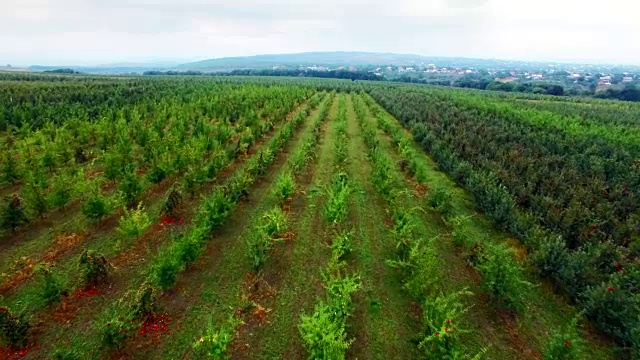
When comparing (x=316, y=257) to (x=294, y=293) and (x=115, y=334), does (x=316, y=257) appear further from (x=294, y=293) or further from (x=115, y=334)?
(x=115, y=334)

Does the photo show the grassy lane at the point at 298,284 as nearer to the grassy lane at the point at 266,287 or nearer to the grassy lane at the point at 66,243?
the grassy lane at the point at 266,287

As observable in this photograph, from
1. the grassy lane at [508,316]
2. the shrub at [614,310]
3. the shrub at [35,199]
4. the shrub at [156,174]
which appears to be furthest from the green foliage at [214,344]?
the shrub at [156,174]

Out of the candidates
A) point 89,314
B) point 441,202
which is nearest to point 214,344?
point 89,314

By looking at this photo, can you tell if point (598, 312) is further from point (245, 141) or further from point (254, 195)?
point (245, 141)

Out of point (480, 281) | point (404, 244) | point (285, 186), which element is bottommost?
point (480, 281)

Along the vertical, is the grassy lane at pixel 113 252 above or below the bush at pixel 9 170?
below

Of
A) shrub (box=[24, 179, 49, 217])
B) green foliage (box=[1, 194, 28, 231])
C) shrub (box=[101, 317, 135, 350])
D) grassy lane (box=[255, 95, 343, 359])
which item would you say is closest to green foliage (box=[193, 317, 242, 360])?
grassy lane (box=[255, 95, 343, 359])

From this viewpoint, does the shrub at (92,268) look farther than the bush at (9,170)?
No

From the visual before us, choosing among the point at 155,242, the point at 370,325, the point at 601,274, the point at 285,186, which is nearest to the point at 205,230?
the point at 155,242
